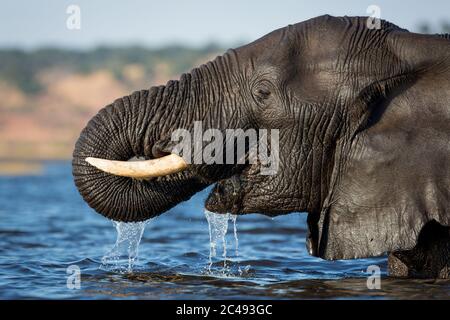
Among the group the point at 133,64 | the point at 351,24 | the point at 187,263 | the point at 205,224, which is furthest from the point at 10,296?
the point at 133,64

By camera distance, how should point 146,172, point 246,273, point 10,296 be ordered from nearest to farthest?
point 146,172
point 10,296
point 246,273

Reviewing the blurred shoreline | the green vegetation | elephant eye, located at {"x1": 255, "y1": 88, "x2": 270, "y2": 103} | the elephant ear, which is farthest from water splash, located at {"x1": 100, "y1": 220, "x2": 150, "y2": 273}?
the green vegetation

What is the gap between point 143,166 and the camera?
7035 mm

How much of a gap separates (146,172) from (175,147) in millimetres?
290

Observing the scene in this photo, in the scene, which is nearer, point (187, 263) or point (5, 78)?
point (187, 263)

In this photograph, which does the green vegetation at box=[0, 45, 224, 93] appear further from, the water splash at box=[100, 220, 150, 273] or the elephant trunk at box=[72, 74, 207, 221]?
the elephant trunk at box=[72, 74, 207, 221]

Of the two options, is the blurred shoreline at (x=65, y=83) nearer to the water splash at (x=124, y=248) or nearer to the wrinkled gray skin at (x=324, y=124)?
the water splash at (x=124, y=248)

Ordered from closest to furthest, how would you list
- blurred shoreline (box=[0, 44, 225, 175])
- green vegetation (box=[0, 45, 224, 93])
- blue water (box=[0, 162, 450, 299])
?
blue water (box=[0, 162, 450, 299]) < blurred shoreline (box=[0, 44, 225, 175]) < green vegetation (box=[0, 45, 224, 93])

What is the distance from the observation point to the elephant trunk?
23.7 feet

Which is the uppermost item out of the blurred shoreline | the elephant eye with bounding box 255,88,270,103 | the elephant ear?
the blurred shoreline

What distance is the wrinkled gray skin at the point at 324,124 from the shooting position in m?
7.16

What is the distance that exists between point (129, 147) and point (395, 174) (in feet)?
6.27

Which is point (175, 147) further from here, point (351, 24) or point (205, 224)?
point (205, 224)
